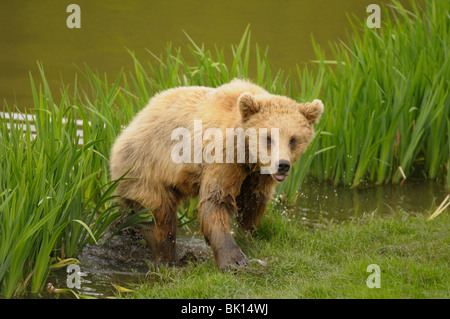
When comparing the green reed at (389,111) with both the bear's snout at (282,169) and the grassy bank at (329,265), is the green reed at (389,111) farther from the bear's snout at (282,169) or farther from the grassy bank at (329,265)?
the bear's snout at (282,169)

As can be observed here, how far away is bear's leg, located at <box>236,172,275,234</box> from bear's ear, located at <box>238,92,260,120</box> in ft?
1.58

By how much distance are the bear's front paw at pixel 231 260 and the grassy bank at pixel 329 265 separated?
60mm

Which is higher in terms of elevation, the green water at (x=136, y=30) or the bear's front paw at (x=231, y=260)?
the green water at (x=136, y=30)

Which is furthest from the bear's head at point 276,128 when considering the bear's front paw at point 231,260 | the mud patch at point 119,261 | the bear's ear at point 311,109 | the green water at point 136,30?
the green water at point 136,30

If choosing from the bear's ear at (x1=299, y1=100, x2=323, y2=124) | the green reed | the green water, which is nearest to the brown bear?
the bear's ear at (x1=299, y1=100, x2=323, y2=124)

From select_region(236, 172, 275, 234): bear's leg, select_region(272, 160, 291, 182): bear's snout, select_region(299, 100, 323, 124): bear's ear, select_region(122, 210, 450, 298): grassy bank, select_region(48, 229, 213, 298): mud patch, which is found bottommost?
select_region(48, 229, 213, 298): mud patch

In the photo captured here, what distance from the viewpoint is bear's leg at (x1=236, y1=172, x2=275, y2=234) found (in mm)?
5680

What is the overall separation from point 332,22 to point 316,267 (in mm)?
9913

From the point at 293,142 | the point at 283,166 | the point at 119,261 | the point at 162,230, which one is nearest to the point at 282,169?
the point at 283,166

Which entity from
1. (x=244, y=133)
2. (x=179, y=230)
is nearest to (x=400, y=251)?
(x=244, y=133)

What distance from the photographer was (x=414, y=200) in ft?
24.8

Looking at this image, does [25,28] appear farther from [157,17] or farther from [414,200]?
[414,200]

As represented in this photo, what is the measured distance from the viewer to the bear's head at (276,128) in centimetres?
522

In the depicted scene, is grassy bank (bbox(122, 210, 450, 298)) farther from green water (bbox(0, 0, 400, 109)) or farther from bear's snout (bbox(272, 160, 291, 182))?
green water (bbox(0, 0, 400, 109))
